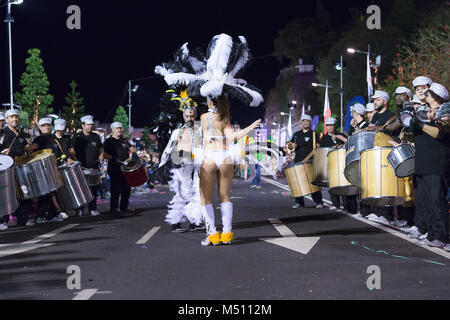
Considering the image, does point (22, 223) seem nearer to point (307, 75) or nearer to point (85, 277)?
point (85, 277)

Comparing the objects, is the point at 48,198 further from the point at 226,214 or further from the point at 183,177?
the point at 226,214

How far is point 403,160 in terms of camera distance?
9570 mm

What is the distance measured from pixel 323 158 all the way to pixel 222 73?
16.8ft

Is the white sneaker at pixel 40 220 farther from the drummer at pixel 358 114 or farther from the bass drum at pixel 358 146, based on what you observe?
the drummer at pixel 358 114

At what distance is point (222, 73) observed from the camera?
9.70 m

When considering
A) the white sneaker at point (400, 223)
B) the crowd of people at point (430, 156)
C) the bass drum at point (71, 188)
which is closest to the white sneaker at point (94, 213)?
the bass drum at point (71, 188)

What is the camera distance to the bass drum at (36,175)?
12445 mm

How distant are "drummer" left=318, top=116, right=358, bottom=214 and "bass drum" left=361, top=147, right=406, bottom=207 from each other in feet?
9.93

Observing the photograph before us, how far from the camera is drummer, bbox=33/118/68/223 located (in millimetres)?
13586

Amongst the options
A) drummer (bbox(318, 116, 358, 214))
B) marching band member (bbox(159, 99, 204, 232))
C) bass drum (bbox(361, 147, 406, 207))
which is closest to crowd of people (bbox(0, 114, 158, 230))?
marching band member (bbox(159, 99, 204, 232))

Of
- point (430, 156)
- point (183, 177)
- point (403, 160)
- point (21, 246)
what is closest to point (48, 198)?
point (183, 177)

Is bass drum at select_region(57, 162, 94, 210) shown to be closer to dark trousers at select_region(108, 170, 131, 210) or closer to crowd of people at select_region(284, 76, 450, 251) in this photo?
dark trousers at select_region(108, 170, 131, 210)

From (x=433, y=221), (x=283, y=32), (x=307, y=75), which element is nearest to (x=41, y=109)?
(x=283, y=32)

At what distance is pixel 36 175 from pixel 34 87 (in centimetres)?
7571
